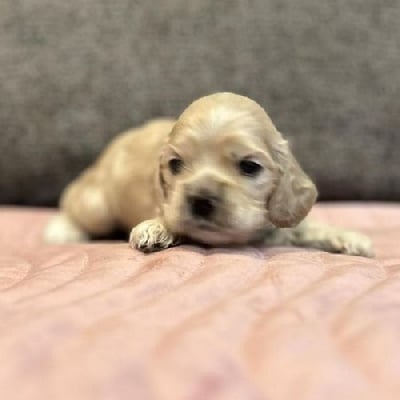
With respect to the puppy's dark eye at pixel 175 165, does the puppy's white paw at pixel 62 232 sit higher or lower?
lower

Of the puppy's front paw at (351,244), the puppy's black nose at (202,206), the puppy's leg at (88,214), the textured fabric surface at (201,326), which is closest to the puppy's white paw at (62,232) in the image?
the puppy's leg at (88,214)

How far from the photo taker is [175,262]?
1438 millimetres

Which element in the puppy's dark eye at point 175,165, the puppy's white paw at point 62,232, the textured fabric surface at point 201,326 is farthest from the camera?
the puppy's white paw at point 62,232

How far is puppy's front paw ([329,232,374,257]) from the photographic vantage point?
1692 mm

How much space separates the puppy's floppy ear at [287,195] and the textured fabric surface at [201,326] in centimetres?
11

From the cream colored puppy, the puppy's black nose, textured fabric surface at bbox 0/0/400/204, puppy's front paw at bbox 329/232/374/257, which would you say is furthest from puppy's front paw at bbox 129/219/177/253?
textured fabric surface at bbox 0/0/400/204

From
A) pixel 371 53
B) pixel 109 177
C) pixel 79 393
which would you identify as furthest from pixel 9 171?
pixel 79 393

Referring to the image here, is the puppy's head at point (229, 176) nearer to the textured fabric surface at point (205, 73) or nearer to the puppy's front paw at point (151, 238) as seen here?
the puppy's front paw at point (151, 238)

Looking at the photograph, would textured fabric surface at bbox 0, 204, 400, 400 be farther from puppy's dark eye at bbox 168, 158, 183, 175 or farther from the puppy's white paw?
the puppy's white paw

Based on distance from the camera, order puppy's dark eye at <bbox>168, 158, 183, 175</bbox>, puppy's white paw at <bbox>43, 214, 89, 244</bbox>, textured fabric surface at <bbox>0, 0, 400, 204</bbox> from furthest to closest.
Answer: textured fabric surface at <bbox>0, 0, 400, 204</bbox>, puppy's white paw at <bbox>43, 214, 89, 244</bbox>, puppy's dark eye at <bbox>168, 158, 183, 175</bbox>

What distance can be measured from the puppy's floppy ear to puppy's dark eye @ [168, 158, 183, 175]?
210 mm

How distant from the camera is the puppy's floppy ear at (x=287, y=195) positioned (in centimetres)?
165

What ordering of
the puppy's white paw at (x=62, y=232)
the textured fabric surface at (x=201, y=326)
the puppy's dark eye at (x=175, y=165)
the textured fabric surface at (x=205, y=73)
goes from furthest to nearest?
1. the textured fabric surface at (x=205, y=73)
2. the puppy's white paw at (x=62, y=232)
3. the puppy's dark eye at (x=175, y=165)
4. the textured fabric surface at (x=201, y=326)

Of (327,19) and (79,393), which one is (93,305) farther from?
(327,19)
